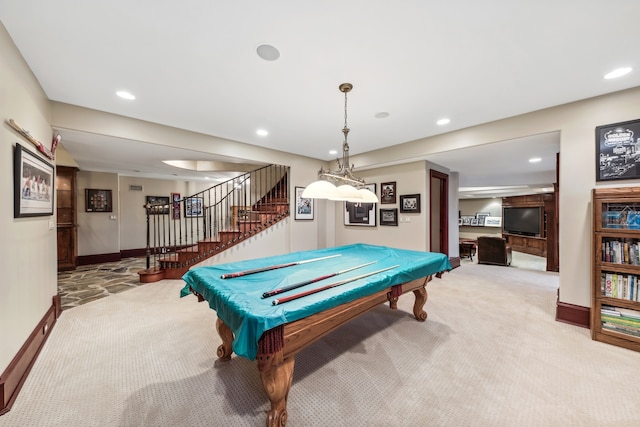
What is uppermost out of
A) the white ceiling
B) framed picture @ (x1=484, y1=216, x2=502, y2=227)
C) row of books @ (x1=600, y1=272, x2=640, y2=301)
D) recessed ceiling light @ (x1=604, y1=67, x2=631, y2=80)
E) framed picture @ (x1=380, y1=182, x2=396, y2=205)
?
the white ceiling

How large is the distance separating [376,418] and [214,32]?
2.89 m

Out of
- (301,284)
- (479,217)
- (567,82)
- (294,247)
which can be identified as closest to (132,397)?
(301,284)

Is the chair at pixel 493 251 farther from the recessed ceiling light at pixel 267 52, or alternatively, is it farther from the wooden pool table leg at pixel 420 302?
the recessed ceiling light at pixel 267 52

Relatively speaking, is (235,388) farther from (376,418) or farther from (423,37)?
(423,37)

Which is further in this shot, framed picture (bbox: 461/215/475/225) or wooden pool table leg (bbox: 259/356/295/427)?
framed picture (bbox: 461/215/475/225)

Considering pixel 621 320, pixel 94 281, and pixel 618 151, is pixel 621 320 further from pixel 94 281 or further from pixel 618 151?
pixel 94 281

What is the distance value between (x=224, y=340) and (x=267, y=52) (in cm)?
248

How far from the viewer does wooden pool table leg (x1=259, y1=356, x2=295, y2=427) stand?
1374 mm

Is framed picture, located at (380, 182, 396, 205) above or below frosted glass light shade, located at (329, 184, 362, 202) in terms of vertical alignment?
above

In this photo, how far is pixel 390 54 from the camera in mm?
1982

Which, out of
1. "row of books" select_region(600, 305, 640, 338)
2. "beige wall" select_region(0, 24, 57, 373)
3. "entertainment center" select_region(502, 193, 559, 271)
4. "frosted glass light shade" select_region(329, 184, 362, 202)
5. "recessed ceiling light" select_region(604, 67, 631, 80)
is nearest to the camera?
"beige wall" select_region(0, 24, 57, 373)

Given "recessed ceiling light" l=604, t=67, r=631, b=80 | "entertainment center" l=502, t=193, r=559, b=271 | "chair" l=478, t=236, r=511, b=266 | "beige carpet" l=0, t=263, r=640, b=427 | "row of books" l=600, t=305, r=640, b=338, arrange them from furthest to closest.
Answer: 1. "entertainment center" l=502, t=193, r=559, b=271
2. "chair" l=478, t=236, r=511, b=266
3. "row of books" l=600, t=305, r=640, b=338
4. "recessed ceiling light" l=604, t=67, r=631, b=80
5. "beige carpet" l=0, t=263, r=640, b=427

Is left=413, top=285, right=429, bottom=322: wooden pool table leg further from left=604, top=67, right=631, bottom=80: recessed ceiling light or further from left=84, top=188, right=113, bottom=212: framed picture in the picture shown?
left=84, top=188, right=113, bottom=212: framed picture

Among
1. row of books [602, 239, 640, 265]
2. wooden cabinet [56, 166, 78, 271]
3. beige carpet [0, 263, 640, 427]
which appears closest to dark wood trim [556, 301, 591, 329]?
beige carpet [0, 263, 640, 427]
